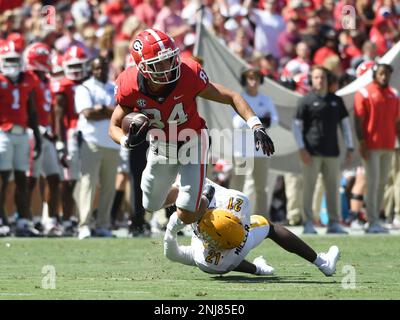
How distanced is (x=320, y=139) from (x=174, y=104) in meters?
5.47

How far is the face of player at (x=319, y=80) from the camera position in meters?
14.8

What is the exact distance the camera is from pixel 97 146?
1434 centimetres

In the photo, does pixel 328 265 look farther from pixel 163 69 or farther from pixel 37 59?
pixel 37 59

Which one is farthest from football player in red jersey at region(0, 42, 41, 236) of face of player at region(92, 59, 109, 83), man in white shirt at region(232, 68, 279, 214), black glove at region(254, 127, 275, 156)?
black glove at region(254, 127, 275, 156)

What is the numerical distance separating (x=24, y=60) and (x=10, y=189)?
6.33ft

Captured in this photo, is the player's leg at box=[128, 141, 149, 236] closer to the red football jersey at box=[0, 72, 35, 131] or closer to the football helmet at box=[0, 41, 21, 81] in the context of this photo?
the red football jersey at box=[0, 72, 35, 131]

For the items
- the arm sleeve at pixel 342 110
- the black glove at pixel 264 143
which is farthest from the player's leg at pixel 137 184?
the black glove at pixel 264 143

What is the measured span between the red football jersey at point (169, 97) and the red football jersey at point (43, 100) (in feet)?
18.0

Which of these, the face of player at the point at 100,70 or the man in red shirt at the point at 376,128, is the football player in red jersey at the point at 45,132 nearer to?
the face of player at the point at 100,70

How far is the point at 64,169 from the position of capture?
49.8ft

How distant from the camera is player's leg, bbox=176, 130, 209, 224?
9484mm

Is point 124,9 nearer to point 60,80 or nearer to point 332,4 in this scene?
point 332,4

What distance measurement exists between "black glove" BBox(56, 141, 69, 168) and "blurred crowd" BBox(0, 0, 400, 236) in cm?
20
